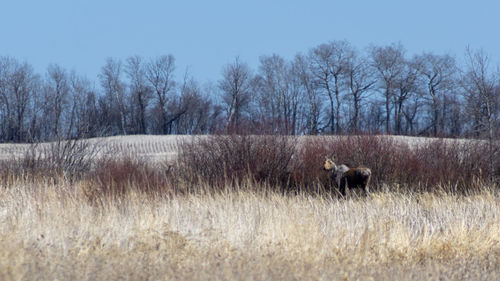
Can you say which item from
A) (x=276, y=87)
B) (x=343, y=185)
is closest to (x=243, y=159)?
(x=343, y=185)

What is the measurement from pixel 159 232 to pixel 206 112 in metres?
49.6

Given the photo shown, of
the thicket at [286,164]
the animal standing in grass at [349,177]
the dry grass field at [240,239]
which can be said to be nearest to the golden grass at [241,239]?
the dry grass field at [240,239]

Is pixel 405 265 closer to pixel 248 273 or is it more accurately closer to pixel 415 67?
pixel 248 273

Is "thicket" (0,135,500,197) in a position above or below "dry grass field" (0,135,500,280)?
above

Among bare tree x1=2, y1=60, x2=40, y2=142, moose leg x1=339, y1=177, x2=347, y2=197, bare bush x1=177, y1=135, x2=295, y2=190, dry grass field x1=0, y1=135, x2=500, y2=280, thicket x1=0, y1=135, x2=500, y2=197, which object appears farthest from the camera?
bare tree x1=2, y1=60, x2=40, y2=142

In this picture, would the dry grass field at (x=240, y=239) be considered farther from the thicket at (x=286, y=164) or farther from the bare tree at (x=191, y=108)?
the bare tree at (x=191, y=108)

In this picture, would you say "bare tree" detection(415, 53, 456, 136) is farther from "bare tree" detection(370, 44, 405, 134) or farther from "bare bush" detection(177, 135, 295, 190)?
"bare bush" detection(177, 135, 295, 190)

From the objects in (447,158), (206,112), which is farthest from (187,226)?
(206,112)

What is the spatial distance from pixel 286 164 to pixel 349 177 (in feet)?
9.63

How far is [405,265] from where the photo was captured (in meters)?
8.07

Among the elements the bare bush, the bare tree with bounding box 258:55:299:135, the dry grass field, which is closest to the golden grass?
the dry grass field

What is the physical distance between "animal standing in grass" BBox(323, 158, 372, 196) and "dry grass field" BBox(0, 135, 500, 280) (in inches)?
53.0

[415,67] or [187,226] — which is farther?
[415,67]

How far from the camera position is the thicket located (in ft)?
52.9
